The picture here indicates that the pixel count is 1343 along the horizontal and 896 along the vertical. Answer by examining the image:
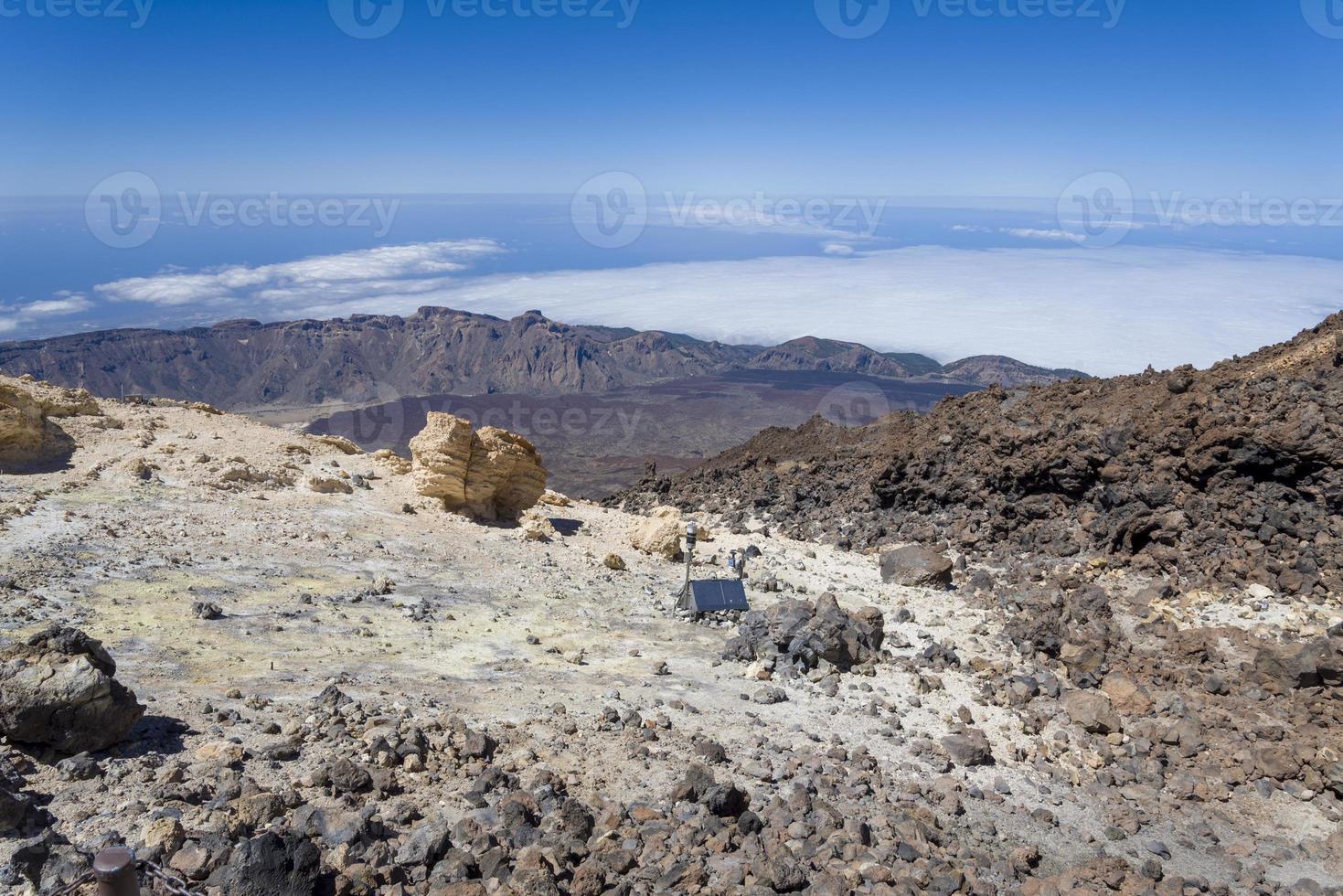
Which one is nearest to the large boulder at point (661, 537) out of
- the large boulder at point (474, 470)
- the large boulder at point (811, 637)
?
the large boulder at point (474, 470)

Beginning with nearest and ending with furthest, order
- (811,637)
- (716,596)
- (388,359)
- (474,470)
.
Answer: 1. (811,637)
2. (716,596)
3. (474,470)
4. (388,359)

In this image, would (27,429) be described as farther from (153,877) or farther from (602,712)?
(153,877)

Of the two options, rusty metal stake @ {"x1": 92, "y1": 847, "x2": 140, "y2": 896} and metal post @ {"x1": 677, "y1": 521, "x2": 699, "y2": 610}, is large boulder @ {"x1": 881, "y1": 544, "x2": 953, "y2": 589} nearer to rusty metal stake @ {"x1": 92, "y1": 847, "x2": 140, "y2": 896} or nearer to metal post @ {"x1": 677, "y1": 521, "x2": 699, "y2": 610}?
metal post @ {"x1": 677, "y1": 521, "x2": 699, "y2": 610}

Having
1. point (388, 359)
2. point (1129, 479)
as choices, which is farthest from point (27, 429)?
point (388, 359)

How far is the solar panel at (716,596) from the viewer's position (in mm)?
11172

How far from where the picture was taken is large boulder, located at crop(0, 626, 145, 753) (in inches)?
202

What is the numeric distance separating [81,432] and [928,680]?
14509 mm

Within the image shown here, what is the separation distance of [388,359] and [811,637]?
12446 centimetres

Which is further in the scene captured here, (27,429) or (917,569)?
(917,569)

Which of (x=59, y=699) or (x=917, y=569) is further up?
(x=59, y=699)

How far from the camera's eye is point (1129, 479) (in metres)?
13.5

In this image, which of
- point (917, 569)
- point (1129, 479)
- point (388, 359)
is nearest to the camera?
point (917, 569)

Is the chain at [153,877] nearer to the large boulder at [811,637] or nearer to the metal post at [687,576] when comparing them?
the large boulder at [811,637]

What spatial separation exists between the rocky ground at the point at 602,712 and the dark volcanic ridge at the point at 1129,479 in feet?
2.45
